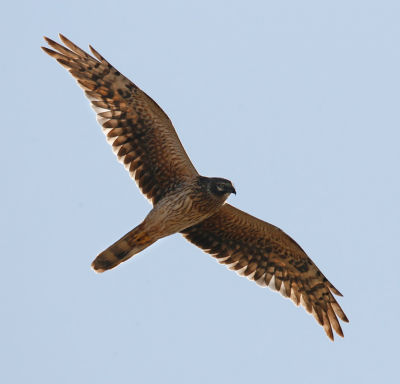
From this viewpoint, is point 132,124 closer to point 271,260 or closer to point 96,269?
point 96,269

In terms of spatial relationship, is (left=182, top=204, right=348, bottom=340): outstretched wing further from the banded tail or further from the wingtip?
the wingtip

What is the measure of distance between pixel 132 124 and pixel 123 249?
Result: 193 cm

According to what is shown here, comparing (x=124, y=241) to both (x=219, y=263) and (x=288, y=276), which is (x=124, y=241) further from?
(x=288, y=276)

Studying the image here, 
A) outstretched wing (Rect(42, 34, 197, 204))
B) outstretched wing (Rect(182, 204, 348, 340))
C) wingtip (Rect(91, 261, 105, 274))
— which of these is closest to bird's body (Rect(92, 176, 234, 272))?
wingtip (Rect(91, 261, 105, 274))

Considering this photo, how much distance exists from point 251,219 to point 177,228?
1.18m

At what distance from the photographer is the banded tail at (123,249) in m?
12.7

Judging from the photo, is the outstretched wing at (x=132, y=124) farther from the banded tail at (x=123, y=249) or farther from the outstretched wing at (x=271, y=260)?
the outstretched wing at (x=271, y=260)

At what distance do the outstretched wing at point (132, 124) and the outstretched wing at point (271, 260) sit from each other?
1.04 meters

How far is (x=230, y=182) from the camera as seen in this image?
42.5 feet

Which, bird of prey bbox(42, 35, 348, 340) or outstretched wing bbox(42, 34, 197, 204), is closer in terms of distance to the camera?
bird of prey bbox(42, 35, 348, 340)

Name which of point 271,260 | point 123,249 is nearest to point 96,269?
point 123,249

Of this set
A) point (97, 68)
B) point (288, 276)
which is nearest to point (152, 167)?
point (97, 68)

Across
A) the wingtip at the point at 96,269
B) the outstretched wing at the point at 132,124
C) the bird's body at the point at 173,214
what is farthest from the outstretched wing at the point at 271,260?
the wingtip at the point at 96,269

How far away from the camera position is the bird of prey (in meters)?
13.0
